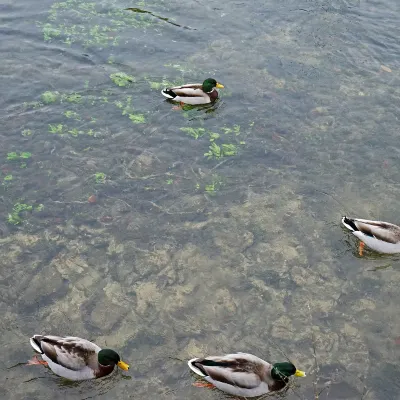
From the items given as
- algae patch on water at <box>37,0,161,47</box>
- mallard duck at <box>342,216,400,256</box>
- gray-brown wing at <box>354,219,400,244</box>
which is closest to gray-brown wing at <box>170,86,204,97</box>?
algae patch on water at <box>37,0,161,47</box>

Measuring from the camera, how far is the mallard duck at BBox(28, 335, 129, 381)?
731 cm

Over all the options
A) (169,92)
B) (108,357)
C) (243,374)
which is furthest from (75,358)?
(169,92)

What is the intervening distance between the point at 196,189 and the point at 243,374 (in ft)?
14.1

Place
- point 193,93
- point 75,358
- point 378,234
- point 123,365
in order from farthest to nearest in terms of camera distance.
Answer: point 193,93 < point 378,234 < point 123,365 < point 75,358

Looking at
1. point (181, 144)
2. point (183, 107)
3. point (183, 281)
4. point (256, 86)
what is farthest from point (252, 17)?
point (183, 281)

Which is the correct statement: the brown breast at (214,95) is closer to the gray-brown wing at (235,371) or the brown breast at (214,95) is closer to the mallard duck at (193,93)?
the mallard duck at (193,93)

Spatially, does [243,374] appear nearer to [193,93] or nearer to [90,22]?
[193,93]

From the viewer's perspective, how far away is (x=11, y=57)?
1385cm

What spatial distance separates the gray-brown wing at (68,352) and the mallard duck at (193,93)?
6835 millimetres

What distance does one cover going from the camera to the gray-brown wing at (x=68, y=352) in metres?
7.30

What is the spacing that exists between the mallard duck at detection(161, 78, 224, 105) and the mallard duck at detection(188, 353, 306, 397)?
6.94 m

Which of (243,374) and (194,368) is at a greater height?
(243,374)

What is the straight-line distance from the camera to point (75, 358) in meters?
7.31

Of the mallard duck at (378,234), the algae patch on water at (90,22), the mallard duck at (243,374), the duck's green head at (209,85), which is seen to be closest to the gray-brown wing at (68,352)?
the mallard duck at (243,374)
